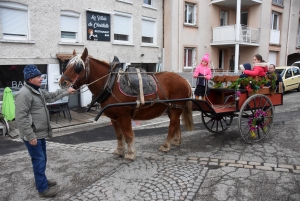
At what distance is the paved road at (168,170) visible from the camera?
3.73 m

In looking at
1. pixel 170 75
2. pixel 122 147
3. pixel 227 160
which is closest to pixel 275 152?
pixel 227 160

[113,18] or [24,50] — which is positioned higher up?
[113,18]

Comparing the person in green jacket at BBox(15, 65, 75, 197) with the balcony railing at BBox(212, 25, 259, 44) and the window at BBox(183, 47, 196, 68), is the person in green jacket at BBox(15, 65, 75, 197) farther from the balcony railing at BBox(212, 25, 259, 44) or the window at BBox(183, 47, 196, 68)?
the balcony railing at BBox(212, 25, 259, 44)

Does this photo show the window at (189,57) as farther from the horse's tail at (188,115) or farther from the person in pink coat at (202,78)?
the horse's tail at (188,115)

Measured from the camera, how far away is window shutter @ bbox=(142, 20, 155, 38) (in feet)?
49.3

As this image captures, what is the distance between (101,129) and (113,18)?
24.2 feet

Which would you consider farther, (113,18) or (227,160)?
(113,18)

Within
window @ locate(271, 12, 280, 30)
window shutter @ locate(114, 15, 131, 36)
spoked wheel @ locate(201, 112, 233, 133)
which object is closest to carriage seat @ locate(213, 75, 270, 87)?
spoked wheel @ locate(201, 112, 233, 133)

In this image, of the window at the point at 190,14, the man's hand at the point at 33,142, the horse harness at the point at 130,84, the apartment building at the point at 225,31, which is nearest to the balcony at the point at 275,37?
the apartment building at the point at 225,31

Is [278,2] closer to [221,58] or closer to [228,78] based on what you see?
[221,58]

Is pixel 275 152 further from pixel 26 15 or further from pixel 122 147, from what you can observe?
pixel 26 15

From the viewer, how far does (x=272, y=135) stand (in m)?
6.69

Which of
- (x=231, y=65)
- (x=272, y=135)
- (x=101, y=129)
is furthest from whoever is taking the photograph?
(x=231, y=65)

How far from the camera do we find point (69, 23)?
11695 millimetres
